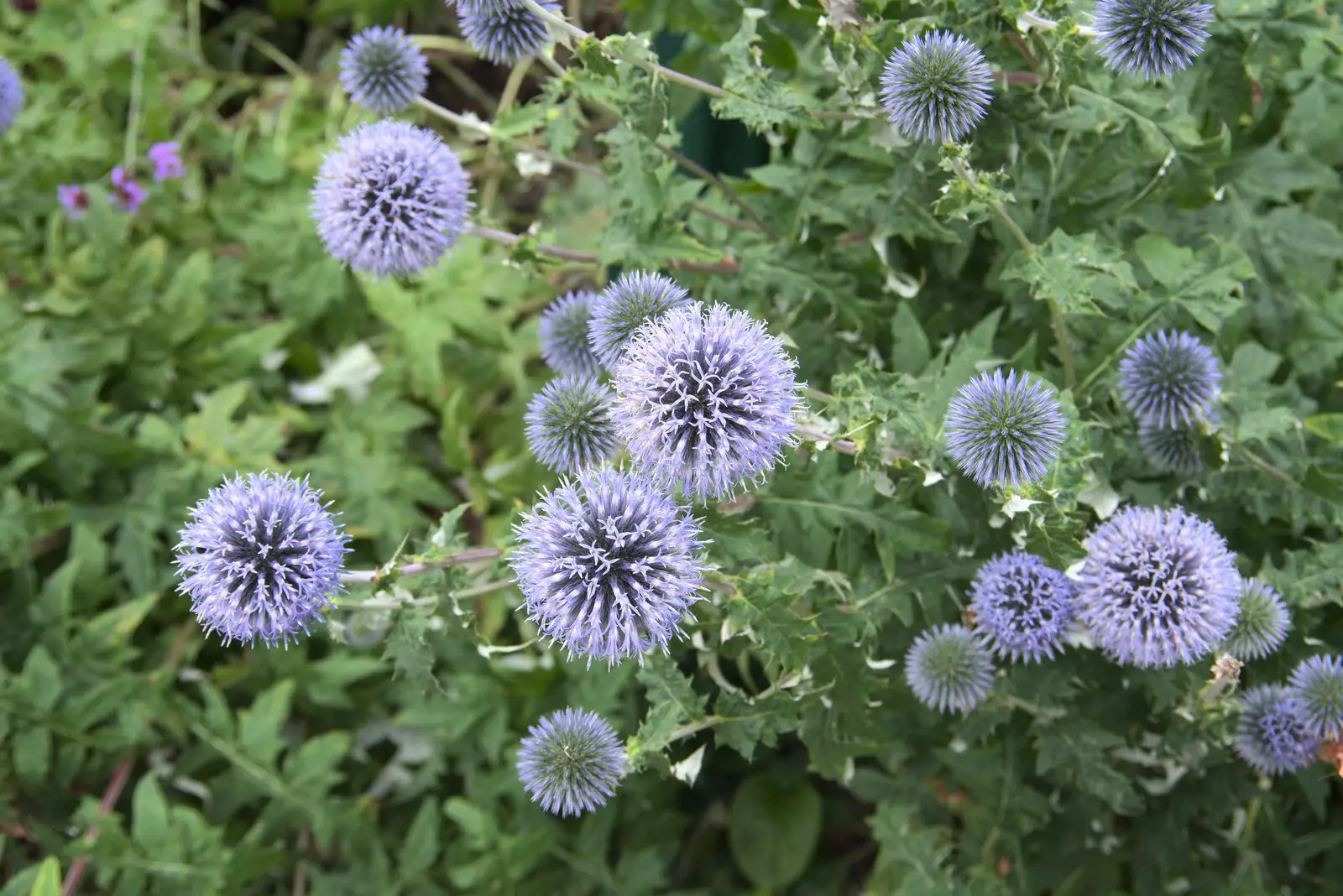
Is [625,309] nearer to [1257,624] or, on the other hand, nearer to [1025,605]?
[1025,605]

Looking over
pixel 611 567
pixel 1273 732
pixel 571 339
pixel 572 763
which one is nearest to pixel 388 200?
pixel 571 339

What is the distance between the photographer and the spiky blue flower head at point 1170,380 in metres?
1.61

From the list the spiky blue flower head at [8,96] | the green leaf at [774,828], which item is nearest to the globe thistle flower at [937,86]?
the green leaf at [774,828]

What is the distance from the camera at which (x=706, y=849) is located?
2.82 metres

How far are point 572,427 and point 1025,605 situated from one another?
0.68 metres

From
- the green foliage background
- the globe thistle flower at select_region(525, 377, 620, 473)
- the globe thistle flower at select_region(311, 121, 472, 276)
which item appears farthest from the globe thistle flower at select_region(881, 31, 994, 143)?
the globe thistle flower at select_region(311, 121, 472, 276)

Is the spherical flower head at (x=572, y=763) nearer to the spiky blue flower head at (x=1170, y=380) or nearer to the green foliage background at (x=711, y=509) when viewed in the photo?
the green foliage background at (x=711, y=509)

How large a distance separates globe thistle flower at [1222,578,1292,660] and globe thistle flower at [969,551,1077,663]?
0.81 feet

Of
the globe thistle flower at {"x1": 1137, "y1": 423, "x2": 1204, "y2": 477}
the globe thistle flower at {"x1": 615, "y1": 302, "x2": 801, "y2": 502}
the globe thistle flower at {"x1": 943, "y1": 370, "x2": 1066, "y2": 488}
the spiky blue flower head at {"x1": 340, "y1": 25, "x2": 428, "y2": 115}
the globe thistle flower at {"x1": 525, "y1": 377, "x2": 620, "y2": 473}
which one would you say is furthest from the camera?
the spiky blue flower head at {"x1": 340, "y1": 25, "x2": 428, "y2": 115}

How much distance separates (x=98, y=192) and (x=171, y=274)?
288 millimetres

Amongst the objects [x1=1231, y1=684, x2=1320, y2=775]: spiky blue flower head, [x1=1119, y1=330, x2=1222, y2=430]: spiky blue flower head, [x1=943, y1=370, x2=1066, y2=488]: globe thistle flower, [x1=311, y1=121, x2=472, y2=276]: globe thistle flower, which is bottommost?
[x1=1231, y1=684, x2=1320, y2=775]: spiky blue flower head

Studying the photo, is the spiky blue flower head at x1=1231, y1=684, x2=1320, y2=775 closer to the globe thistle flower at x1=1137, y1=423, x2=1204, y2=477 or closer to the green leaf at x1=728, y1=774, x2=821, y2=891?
the globe thistle flower at x1=1137, y1=423, x2=1204, y2=477

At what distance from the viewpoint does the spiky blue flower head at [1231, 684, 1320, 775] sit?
153 centimetres

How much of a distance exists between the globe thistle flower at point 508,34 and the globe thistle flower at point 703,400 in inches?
29.9
